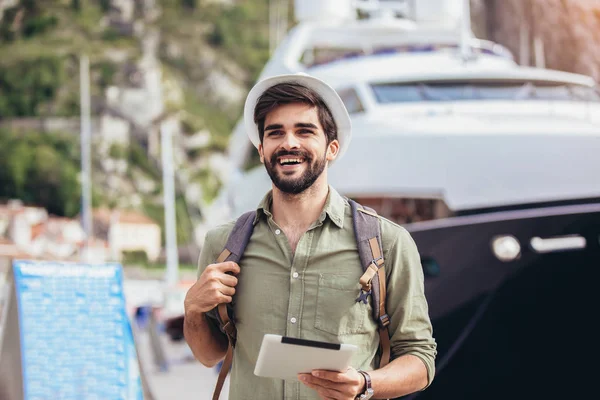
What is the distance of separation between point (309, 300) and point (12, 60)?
79418 mm

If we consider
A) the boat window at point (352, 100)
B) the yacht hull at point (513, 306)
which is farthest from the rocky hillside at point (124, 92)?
the yacht hull at point (513, 306)

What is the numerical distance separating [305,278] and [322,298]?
7 cm

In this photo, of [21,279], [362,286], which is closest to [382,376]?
[362,286]

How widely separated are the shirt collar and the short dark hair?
156mm

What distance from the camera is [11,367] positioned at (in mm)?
4656

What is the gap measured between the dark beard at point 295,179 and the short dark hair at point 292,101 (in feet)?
0.40

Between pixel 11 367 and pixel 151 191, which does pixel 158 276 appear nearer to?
pixel 151 191

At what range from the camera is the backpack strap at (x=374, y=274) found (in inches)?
86.1

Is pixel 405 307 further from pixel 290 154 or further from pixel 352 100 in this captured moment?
pixel 352 100

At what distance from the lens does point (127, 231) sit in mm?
68938

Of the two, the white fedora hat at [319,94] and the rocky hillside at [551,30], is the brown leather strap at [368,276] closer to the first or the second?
the white fedora hat at [319,94]

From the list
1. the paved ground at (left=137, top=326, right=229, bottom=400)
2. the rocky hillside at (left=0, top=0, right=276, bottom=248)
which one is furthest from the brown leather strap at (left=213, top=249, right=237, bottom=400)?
the rocky hillside at (left=0, top=0, right=276, bottom=248)

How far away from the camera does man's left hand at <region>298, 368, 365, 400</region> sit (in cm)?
201

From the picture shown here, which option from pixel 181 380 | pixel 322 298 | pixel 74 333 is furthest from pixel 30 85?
pixel 322 298
